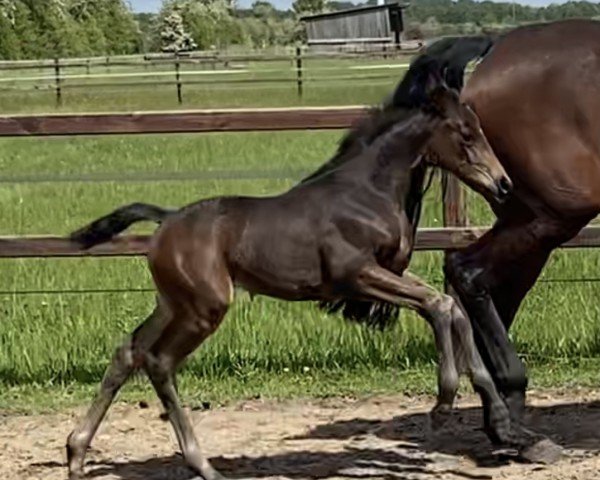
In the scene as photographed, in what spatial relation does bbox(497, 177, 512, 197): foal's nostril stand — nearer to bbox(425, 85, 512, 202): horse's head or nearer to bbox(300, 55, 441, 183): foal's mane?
bbox(425, 85, 512, 202): horse's head

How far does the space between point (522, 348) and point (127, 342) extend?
9.42 feet

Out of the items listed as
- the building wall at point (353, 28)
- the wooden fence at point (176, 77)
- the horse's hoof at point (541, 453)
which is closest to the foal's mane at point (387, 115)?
the horse's hoof at point (541, 453)

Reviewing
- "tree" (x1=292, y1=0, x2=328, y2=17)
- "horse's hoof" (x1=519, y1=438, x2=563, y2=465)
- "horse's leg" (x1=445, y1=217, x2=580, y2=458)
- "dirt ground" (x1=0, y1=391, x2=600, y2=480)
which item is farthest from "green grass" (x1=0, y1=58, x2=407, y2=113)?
"tree" (x1=292, y1=0, x2=328, y2=17)

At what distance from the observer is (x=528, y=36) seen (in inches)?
213

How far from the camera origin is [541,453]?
203 inches

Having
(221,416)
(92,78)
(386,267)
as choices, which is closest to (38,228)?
(221,416)

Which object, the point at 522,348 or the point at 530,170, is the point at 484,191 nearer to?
the point at 530,170

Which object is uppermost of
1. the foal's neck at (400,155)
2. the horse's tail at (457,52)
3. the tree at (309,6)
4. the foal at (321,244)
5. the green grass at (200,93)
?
the tree at (309,6)

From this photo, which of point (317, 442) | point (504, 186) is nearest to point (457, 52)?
point (504, 186)

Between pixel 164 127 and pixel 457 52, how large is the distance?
193cm

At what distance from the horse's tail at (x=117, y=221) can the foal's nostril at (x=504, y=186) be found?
1.27 meters

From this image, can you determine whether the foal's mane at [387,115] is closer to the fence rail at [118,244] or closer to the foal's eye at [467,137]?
the foal's eye at [467,137]

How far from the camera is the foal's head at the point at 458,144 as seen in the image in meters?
4.69

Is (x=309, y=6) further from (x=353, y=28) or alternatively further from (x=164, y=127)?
(x=164, y=127)
